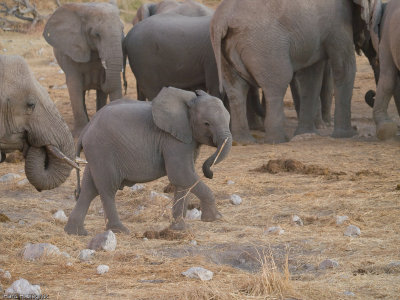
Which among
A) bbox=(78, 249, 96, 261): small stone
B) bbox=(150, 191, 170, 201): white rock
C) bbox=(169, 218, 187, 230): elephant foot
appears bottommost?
bbox=(150, 191, 170, 201): white rock

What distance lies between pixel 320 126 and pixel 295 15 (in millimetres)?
1858

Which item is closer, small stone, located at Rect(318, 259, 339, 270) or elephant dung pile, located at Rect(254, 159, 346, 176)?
small stone, located at Rect(318, 259, 339, 270)

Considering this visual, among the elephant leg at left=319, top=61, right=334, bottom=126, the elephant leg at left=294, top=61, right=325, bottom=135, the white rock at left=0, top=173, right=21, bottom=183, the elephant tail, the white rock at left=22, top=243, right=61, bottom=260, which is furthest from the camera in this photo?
the elephant leg at left=319, top=61, right=334, bottom=126

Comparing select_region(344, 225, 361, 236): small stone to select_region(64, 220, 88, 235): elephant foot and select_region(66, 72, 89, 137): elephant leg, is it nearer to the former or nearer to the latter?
select_region(64, 220, 88, 235): elephant foot

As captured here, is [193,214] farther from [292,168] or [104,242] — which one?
[292,168]

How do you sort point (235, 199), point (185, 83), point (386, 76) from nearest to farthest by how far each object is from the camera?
point (235, 199) < point (386, 76) < point (185, 83)

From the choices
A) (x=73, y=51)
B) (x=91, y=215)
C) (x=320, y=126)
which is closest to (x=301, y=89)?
(x=320, y=126)

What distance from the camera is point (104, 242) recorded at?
5.76 m

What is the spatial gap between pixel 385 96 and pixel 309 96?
1152mm


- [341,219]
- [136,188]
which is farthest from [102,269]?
[136,188]

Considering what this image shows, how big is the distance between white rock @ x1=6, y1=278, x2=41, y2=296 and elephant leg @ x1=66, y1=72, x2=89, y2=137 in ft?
24.4

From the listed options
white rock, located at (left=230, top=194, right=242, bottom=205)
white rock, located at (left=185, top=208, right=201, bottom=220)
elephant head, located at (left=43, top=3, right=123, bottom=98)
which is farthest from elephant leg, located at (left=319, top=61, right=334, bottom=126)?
white rock, located at (left=185, top=208, right=201, bottom=220)

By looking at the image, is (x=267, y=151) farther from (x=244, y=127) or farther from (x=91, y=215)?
(x=91, y=215)

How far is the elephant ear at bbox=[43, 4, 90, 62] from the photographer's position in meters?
11.9
